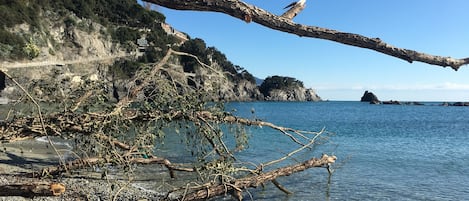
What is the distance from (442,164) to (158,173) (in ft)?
52.9

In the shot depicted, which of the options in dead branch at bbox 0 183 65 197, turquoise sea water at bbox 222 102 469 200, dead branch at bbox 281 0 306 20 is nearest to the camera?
dead branch at bbox 281 0 306 20

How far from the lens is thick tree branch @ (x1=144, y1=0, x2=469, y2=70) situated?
2.98 m

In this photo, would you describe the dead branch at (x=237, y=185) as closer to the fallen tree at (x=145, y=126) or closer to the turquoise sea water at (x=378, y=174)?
the fallen tree at (x=145, y=126)

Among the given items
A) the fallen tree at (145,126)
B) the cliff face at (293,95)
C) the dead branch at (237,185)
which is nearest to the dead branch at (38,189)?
the fallen tree at (145,126)

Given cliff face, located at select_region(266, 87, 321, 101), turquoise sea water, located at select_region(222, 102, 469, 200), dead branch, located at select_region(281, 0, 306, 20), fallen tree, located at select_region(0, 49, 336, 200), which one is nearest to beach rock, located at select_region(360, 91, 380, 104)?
cliff face, located at select_region(266, 87, 321, 101)

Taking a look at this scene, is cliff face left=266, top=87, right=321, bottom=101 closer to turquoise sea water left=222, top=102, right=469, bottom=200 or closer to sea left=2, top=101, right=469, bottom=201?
turquoise sea water left=222, top=102, right=469, bottom=200

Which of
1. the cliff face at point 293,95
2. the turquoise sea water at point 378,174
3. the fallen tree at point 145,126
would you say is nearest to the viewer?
the fallen tree at point 145,126

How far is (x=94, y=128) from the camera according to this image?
301 inches

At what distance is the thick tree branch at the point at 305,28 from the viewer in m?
2.98

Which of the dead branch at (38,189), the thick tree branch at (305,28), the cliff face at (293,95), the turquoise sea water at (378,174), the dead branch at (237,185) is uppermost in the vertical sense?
the cliff face at (293,95)

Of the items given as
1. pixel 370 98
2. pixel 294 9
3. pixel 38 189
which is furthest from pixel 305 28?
pixel 370 98

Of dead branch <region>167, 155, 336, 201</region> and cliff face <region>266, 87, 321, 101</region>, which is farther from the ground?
cliff face <region>266, 87, 321, 101</region>

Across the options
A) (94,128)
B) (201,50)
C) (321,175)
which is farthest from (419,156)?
(201,50)

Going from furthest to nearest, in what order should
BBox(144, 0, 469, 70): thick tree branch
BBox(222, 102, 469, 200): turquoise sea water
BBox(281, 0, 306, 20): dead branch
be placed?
BBox(222, 102, 469, 200): turquoise sea water, BBox(281, 0, 306, 20): dead branch, BBox(144, 0, 469, 70): thick tree branch
